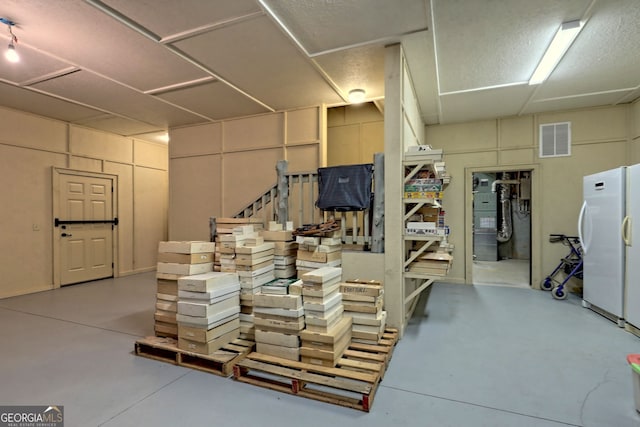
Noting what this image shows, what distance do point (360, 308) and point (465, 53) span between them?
10.7ft

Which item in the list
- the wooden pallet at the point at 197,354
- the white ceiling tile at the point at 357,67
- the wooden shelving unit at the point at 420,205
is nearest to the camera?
the wooden pallet at the point at 197,354

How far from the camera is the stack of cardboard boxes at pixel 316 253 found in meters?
3.48

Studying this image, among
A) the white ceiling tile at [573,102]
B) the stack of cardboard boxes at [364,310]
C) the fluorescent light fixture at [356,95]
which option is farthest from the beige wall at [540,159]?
the stack of cardboard boxes at [364,310]

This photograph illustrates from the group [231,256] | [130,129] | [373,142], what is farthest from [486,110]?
[130,129]

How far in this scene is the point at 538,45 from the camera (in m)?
3.44

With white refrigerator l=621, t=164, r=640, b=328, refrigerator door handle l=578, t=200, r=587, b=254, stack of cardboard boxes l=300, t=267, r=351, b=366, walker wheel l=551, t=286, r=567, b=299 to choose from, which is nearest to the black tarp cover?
stack of cardboard boxes l=300, t=267, r=351, b=366

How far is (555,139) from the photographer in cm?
564

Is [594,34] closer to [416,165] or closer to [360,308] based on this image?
[416,165]

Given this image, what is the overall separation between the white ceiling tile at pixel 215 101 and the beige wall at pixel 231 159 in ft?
1.01

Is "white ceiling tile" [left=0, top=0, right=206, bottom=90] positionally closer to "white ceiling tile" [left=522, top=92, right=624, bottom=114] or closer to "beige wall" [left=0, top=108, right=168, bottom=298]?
"beige wall" [left=0, top=108, right=168, bottom=298]

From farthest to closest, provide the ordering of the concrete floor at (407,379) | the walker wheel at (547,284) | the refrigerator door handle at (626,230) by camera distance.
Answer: the walker wheel at (547,284) < the refrigerator door handle at (626,230) < the concrete floor at (407,379)

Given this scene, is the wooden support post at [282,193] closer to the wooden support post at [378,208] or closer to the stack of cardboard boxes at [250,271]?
the stack of cardboard boxes at [250,271]

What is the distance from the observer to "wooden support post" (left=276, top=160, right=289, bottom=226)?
14.2ft

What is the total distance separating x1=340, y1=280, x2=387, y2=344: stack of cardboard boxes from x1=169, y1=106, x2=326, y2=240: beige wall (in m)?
2.94
